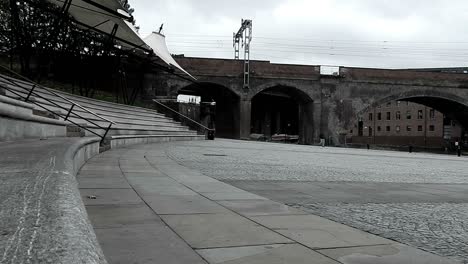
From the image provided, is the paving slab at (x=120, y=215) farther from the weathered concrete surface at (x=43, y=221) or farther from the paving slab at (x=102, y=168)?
the paving slab at (x=102, y=168)

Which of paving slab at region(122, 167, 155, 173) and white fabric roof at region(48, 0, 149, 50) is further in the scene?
white fabric roof at region(48, 0, 149, 50)

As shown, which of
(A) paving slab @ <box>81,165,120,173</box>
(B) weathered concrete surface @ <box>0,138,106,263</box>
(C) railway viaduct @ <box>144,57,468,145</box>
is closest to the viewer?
(B) weathered concrete surface @ <box>0,138,106,263</box>

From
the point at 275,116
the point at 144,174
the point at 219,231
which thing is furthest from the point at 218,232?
the point at 275,116

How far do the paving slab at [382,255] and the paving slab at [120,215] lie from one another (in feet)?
5.87

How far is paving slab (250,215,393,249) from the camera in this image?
154 inches

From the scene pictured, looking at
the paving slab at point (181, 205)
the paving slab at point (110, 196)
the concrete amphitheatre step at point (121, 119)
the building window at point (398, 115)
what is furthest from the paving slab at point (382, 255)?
the building window at point (398, 115)

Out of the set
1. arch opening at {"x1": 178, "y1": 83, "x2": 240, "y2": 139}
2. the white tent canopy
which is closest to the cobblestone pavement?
the white tent canopy

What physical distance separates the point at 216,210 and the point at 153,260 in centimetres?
203

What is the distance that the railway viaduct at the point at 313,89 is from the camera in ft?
158

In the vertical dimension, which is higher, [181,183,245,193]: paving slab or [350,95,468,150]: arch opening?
[350,95,468,150]: arch opening

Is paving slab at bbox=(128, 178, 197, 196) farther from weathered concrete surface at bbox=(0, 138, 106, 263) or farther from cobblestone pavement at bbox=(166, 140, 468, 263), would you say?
weathered concrete surface at bbox=(0, 138, 106, 263)

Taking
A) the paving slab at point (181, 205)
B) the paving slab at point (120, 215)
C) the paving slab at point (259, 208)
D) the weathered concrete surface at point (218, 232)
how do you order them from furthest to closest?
1. the paving slab at point (259, 208)
2. the paving slab at point (181, 205)
3. the paving slab at point (120, 215)
4. the weathered concrete surface at point (218, 232)

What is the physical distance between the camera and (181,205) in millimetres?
5270

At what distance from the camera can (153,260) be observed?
3.08 m
